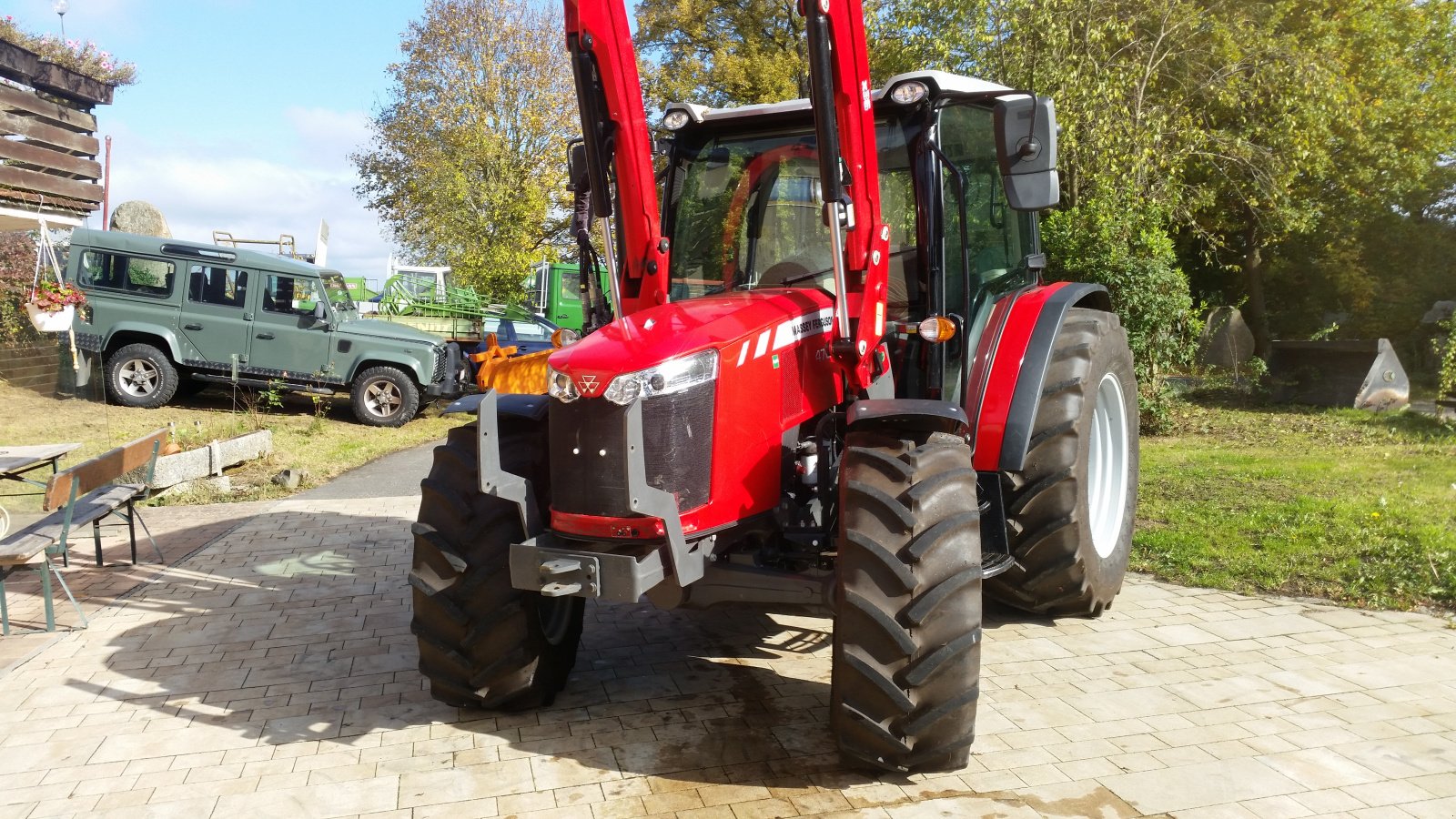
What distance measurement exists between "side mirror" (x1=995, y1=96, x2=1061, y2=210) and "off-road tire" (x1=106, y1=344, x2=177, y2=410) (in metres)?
12.6

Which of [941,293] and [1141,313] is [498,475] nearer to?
[941,293]

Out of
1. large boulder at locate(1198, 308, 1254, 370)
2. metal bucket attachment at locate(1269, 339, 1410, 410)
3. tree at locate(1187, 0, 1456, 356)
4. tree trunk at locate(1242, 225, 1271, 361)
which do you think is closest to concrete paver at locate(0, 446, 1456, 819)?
metal bucket attachment at locate(1269, 339, 1410, 410)

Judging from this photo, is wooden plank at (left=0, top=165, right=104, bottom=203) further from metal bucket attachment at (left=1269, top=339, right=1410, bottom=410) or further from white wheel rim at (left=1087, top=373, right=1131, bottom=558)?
metal bucket attachment at (left=1269, top=339, right=1410, bottom=410)

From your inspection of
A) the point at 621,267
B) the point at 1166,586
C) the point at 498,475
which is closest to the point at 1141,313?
the point at 1166,586

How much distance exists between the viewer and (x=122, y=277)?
13.5 meters

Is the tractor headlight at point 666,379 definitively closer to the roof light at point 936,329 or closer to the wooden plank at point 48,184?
the roof light at point 936,329

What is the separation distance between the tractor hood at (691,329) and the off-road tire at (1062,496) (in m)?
1.15

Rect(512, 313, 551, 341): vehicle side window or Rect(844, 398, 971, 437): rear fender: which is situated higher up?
Rect(512, 313, 551, 341): vehicle side window

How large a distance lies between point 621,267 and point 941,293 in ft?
4.34

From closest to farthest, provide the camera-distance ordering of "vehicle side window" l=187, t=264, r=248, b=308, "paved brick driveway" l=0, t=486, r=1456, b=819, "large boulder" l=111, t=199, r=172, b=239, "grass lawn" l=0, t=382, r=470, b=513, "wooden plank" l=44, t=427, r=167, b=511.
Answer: "paved brick driveway" l=0, t=486, r=1456, b=819 < "wooden plank" l=44, t=427, r=167, b=511 < "grass lawn" l=0, t=382, r=470, b=513 < "vehicle side window" l=187, t=264, r=248, b=308 < "large boulder" l=111, t=199, r=172, b=239

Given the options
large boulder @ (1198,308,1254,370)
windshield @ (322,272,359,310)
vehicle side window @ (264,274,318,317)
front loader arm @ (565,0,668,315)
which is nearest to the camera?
front loader arm @ (565,0,668,315)

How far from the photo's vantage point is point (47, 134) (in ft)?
28.1

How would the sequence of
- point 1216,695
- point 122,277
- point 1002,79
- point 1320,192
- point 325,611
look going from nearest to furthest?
point 1216,695, point 325,611, point 1002,79, point 122,277, point 1320,192

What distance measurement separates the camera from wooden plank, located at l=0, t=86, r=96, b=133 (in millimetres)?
8148
